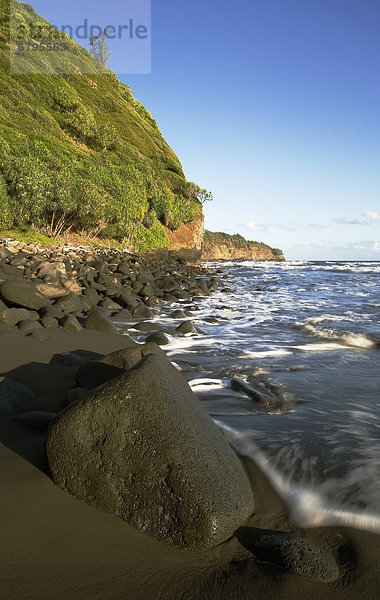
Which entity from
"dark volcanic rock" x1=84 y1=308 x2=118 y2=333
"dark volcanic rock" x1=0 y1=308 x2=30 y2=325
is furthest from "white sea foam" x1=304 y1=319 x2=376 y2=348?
"dark volcanic rock" x1=0 y1=308 x2=30 y2=325

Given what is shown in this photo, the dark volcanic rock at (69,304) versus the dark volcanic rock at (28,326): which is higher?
the dark volcanic rock at (69,304)

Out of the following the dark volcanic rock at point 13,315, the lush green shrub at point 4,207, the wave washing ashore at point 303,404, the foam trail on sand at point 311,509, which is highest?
the lush green shrub at point 4,207

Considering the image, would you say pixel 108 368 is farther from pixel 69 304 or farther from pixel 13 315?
pixel 69 304

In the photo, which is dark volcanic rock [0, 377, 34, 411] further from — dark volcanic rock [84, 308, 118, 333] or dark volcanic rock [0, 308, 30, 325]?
dark volcanic rock [84, 308, 118, 333]

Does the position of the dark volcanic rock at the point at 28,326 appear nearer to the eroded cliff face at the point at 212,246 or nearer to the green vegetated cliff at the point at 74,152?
the green vegetated cliff at the point at 74,152

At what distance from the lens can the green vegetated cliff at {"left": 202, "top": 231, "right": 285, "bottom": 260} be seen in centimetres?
13450

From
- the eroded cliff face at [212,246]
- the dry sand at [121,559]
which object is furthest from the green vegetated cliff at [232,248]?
the dry sand at [121,559]

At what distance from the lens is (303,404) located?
418 centimetres

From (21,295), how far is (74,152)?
39.4 meters

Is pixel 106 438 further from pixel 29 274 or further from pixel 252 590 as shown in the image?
pixel 29 274

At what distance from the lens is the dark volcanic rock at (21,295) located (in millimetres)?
6777

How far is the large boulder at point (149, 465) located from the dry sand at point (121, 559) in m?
0.08

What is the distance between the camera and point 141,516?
2025 millimetres

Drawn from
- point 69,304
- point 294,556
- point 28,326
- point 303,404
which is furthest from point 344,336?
point 294,556
